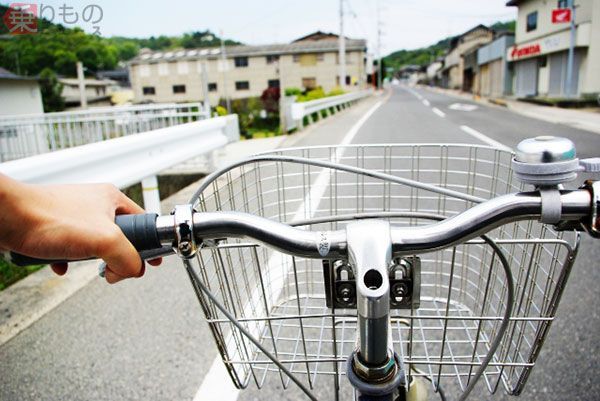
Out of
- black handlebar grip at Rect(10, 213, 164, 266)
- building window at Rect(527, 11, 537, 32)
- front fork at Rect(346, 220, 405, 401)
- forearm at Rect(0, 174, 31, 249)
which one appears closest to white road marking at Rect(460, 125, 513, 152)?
front fork at Rect(346, 220, 405, 401)

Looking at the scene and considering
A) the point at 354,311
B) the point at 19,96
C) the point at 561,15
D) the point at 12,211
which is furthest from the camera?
the point at 561,15

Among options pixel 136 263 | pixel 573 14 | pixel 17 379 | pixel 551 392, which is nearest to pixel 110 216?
pixel 136 263

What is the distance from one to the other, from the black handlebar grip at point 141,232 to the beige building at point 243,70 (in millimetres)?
60636

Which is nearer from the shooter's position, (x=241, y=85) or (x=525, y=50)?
(x=525, y=50)

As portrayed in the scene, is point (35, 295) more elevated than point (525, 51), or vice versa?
point (525, 51)

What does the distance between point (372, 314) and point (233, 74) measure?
66712 mm

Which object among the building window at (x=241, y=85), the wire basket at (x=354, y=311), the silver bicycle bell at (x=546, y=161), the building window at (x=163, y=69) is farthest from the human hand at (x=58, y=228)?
the building window at (x=163, y=69)

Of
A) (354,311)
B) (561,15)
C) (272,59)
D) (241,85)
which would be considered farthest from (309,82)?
(354,311)

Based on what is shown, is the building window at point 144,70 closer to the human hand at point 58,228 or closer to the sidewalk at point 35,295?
the sidewalk at point 35,295

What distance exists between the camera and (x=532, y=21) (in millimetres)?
34375

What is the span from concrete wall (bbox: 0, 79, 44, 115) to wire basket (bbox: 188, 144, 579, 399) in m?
11.9

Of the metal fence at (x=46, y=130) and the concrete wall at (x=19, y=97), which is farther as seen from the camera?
the concrete wall at (x=19, y=97)

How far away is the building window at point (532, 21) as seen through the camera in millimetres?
33812

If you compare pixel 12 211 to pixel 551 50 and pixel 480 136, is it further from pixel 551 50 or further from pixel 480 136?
pixel 551 50
